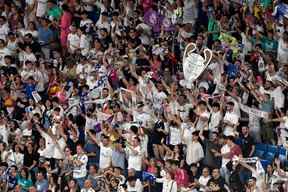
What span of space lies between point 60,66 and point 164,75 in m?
2.82

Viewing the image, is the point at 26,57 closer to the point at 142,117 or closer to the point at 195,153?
the point at 142,117

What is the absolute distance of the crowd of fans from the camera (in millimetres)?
20344

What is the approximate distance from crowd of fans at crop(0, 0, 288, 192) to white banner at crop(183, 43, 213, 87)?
27 cm

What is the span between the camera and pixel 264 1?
2461cm

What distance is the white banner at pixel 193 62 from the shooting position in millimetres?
20938

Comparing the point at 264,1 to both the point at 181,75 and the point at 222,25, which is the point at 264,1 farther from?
the point at 181,75

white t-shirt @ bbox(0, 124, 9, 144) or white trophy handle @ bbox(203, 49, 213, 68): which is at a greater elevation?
white trophy handle @ bbox(203, 49, 213, 68)

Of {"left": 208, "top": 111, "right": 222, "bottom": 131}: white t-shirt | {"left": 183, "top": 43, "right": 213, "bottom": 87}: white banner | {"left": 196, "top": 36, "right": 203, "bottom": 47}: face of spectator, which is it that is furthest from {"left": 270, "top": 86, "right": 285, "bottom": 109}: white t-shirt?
{"left": 196, "top": 36, "right": 203, "bottom": 47}: face of spectator

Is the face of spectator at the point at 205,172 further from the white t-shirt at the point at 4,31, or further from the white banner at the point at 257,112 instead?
the white t-shirt at the point at 4,31

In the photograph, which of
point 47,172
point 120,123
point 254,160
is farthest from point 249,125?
point 47,172

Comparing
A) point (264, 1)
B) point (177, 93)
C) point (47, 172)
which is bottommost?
point (47, 172)

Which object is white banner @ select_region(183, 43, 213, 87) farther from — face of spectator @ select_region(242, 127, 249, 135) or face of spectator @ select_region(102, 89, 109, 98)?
face of spectator @ select_region(102, 89, 109, 98)

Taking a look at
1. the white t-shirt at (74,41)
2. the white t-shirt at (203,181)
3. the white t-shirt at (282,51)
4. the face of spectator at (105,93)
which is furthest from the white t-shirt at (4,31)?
the white t-shirt at (203,181)

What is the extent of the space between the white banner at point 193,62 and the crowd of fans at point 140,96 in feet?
0.88
